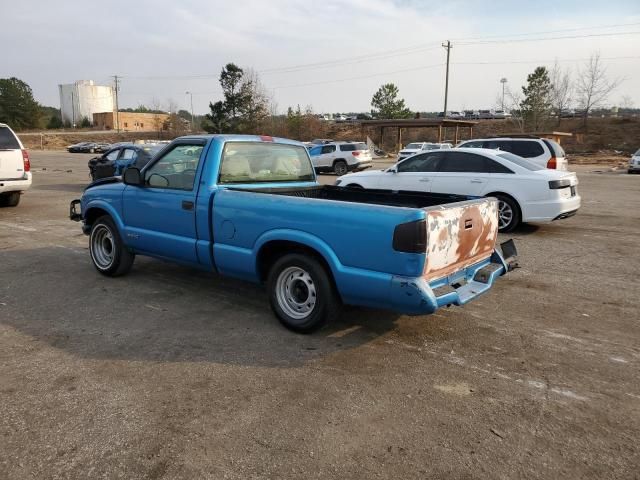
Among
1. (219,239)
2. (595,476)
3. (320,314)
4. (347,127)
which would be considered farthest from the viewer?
(347,127)

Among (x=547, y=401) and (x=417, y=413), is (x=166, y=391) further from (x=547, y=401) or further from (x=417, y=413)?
(x=547, y=401)

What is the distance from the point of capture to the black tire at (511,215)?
9.32 m

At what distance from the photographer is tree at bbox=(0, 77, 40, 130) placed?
89.1 m

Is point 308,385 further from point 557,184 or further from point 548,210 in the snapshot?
point 557,184

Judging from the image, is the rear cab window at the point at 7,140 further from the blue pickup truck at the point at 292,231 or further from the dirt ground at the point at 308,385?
the dirt ground at the point at 308,385

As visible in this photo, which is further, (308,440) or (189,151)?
(189,151)

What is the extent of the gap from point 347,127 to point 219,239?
68.1m

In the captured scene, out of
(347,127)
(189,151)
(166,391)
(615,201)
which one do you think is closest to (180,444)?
(166,391)

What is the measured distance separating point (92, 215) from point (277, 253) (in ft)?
10.3

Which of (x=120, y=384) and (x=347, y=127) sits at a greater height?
(x=347, y=127)

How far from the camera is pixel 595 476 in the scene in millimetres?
2662

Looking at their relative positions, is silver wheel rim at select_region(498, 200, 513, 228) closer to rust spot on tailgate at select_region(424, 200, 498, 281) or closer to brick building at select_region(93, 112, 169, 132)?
rust spot on tailgate at select_region(424, 200, 498, 281)

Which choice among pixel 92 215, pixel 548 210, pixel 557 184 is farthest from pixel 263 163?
pixel 557 184

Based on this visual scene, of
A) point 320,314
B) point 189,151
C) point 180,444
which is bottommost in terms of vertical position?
point 180,444
